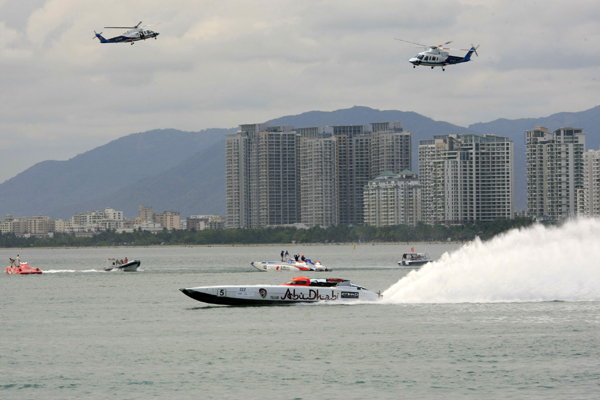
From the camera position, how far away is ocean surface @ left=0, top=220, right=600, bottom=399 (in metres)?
32.5

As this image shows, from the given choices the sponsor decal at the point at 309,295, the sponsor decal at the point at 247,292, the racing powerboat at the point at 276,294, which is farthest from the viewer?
the sponsor decal at the point at 247,292

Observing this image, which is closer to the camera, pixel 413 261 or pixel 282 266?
pixel 282 266

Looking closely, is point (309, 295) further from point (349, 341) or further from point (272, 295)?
point (349, 341)

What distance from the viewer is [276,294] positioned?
54688mm

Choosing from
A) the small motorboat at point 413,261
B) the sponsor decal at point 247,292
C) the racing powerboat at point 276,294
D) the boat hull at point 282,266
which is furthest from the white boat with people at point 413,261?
the sponsor decal at point 247,292

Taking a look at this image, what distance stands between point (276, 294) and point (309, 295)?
2.06 m

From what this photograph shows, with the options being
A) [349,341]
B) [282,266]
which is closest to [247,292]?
[349,341]

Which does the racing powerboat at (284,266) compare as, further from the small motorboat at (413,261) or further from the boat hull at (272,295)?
the boat hull at (272,295)

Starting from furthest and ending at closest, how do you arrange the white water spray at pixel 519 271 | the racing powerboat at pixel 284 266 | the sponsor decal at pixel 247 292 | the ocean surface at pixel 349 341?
the racing powerboat at pixel 284 266, the white water spray at pixel 519 271, the sponsor decal at pixel 247 292, the ocean surface at pixel 349 341

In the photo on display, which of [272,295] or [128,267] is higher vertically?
[272,295]

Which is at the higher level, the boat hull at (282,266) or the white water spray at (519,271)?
the white water spray at (519,271)

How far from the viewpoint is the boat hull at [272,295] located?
180 feet

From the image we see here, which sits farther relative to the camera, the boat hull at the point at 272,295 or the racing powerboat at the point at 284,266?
the racing powerboat at the point at 284,266

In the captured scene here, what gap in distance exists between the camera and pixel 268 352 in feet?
131
